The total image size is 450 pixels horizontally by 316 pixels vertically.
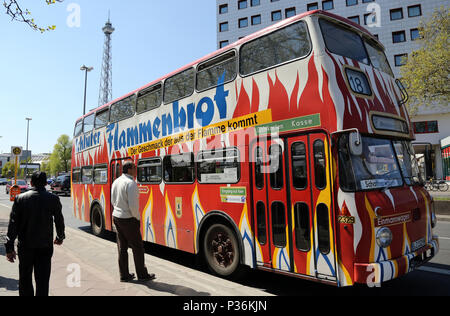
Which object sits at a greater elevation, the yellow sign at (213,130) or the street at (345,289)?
the yellow sign at (213,130)

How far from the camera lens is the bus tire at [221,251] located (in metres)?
5.39

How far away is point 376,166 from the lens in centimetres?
436

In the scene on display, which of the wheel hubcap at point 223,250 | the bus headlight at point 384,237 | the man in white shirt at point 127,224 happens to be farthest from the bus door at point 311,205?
the man in white shirt at point 127,224

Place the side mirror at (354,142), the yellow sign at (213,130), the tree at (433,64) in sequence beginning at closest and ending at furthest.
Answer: the side mirror at (354,142), the yellow sign at (213,130), the tree at (433,64)

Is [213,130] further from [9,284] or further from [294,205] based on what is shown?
[9,284]

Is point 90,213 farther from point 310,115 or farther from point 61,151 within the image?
point 61,151

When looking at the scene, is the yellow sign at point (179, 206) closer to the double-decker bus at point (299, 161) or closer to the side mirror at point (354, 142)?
the double-decker bus at point (299, 161)

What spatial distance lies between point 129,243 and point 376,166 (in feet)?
12.5

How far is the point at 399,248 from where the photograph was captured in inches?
165

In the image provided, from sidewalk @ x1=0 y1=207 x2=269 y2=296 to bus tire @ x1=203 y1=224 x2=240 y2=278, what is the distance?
1.43ft

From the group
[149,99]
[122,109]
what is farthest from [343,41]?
[122,109]

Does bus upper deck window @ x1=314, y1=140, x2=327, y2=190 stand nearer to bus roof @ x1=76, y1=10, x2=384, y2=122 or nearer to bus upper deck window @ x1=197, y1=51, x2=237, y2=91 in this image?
bus roof @ x1=76, y1=10, x2=384, y2=122

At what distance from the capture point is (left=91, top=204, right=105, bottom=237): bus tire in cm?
991
